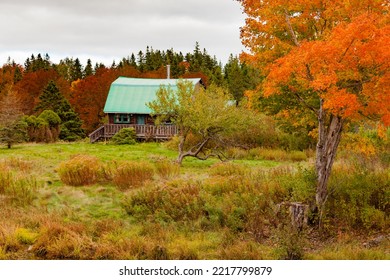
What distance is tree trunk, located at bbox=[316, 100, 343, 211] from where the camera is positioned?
1159 cm

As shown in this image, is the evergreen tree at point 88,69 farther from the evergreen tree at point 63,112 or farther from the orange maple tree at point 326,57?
the orange maple tree at point 326,57

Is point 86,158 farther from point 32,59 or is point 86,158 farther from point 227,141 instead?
point 32,59

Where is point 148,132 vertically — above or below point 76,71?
below

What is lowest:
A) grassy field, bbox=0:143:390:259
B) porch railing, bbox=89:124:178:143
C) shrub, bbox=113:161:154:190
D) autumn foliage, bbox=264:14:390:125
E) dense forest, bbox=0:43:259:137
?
grassy field, bbox=0:143:390:259

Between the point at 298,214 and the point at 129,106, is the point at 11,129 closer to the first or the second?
the point at 129,106

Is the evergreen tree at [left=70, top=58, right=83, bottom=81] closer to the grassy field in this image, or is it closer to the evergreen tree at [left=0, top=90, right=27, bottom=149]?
the evergreen tree at [left=0, top=90, right=27, bottom=149]

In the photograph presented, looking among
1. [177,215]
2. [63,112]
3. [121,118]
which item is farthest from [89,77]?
[177,215]

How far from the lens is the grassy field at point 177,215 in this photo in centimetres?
946

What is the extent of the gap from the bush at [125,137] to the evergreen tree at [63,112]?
604 cm

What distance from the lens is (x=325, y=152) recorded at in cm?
1178

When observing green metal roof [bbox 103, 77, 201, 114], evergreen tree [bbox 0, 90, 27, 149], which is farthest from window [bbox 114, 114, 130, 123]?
evergreen tree [bbox 0, 90, 27, 149]

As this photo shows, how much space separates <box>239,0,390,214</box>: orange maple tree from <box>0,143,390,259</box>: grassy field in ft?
3.55

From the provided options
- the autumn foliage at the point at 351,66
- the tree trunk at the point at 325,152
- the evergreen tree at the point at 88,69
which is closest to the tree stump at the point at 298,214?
the tree trunk at the point at 325,152

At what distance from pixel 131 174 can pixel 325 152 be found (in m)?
7.19
